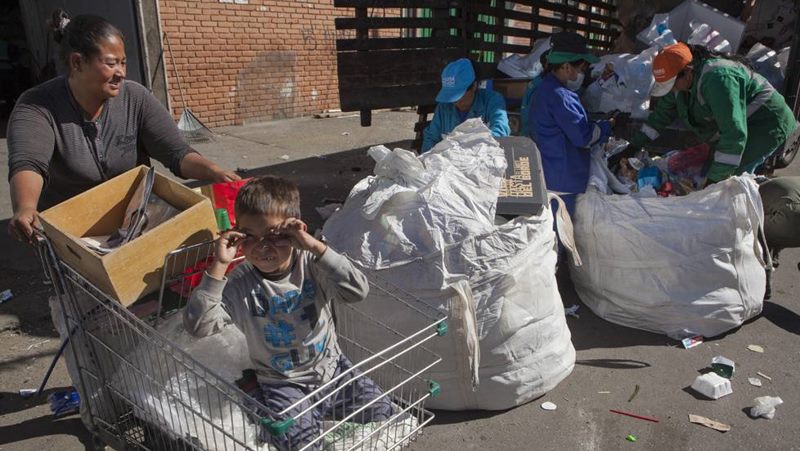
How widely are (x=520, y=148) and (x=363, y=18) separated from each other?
306 cm

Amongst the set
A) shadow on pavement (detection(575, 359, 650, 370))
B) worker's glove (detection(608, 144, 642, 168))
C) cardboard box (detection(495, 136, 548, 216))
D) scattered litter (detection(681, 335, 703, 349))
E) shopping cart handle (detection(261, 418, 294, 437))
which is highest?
cardboard box (detection(495, 136, 548, 216))

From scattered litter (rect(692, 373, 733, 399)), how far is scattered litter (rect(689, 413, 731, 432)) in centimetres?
20

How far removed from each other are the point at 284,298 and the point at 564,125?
2582 millimetres

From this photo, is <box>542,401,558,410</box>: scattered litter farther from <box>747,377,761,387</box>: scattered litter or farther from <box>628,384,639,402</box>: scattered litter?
<box>747,377,761,387</box>: scattered litter

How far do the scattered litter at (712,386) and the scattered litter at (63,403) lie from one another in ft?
10.7

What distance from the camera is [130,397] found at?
2.08 metres

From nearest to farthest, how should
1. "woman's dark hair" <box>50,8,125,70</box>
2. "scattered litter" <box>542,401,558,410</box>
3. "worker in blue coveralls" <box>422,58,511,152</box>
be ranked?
"woman's dark hair" <box>50,8,125,70</box> → "scattered litter" <box>542,401,558,410</box> → "worker in blue coveralls" <box>422,58,511,152</box>

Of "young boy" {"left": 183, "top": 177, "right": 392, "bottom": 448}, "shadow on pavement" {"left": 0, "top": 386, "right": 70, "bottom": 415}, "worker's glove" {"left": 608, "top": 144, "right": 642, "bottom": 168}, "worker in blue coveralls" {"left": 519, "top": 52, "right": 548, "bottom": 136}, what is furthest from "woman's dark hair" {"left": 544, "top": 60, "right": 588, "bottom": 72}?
"shadow on pavement" {"left": 0, "top": 386, "right": 70, "bottom": 415}

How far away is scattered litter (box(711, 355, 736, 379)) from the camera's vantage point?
3254 millimetres

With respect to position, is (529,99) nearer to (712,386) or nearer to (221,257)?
(712,386)

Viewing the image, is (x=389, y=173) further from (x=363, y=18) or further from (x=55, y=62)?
(x=55, y=62)

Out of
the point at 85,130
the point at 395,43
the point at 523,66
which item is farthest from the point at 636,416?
the point at 523,66

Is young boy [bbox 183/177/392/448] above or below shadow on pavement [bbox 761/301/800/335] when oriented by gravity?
above

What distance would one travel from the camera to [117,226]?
7.94 ft
